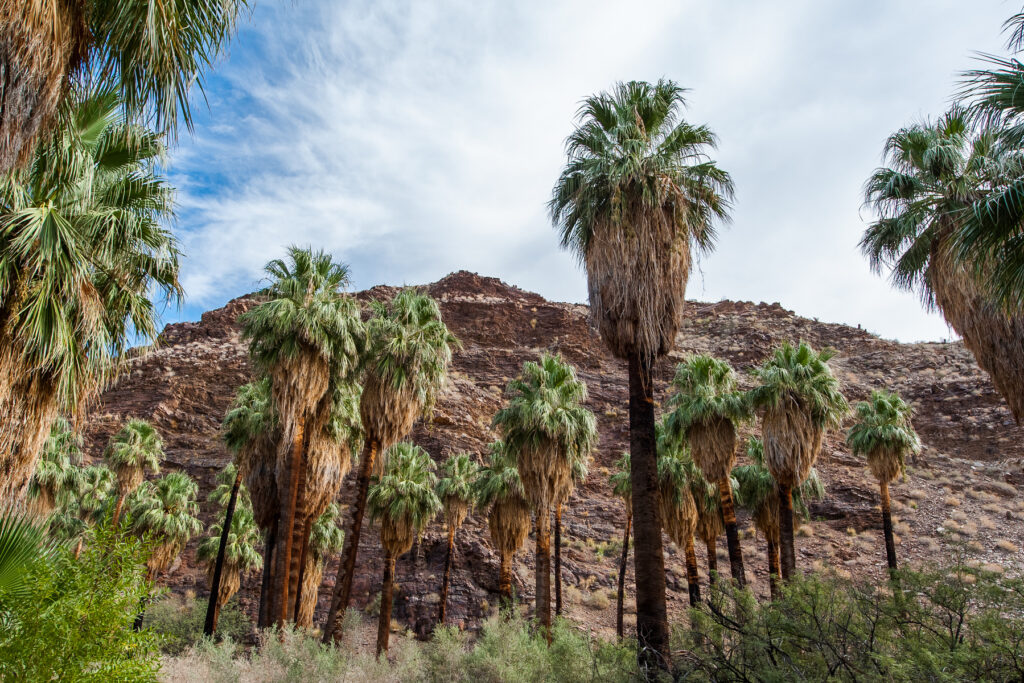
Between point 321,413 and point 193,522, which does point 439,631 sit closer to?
point 321,413

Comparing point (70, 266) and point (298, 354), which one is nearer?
point (70, 266)

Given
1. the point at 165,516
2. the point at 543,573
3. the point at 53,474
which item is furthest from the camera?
the point at 165,516

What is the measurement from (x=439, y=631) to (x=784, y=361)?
45.0 ft

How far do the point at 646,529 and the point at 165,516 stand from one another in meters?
25.7

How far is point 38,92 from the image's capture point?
461 cm

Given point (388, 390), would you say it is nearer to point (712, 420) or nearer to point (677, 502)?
point (712, 420)

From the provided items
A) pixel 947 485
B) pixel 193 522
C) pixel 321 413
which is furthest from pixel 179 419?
pixel 947 485

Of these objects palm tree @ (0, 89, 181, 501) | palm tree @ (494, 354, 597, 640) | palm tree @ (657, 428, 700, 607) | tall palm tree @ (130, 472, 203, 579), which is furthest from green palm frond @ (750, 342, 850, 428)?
tall palm tree @ (130, 472, 203, 579)

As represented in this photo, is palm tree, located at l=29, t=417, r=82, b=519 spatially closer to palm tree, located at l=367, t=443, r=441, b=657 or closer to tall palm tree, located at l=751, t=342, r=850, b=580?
palm tree, located at l=367, t=443, r=441, b=657

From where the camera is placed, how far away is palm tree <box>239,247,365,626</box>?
17312mm

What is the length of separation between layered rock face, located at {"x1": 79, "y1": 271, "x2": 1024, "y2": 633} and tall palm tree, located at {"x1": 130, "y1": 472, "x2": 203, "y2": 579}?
9397 millimetres


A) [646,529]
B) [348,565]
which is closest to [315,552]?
[348,565]

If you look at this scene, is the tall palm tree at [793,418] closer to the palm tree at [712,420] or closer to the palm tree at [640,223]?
the palm tree at [712,420]

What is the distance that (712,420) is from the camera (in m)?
22.1
